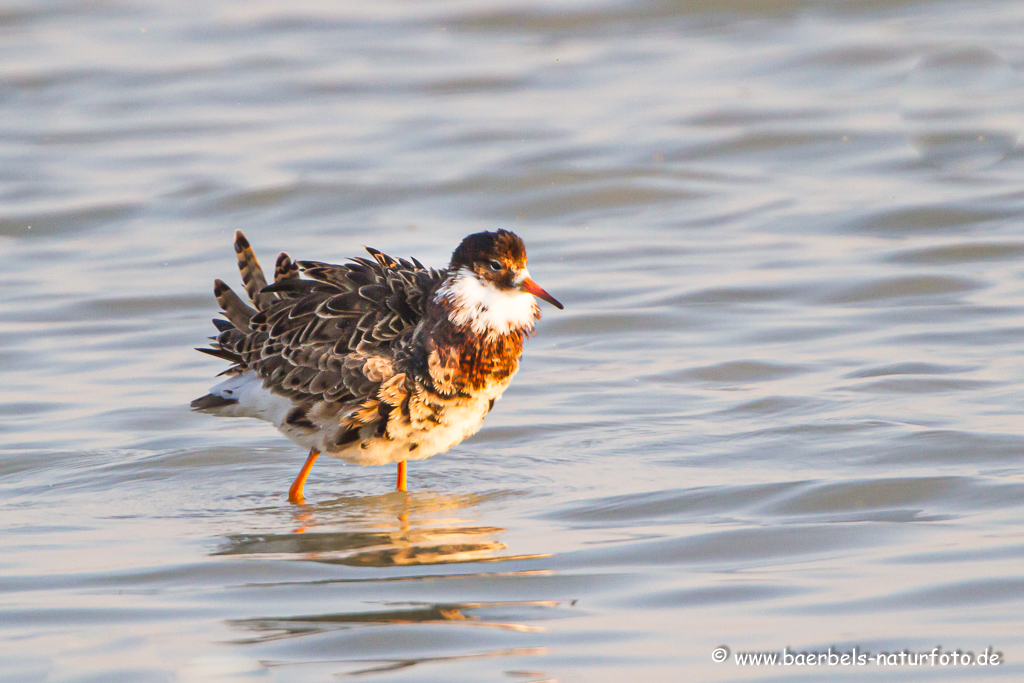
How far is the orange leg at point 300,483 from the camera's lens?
8062mm

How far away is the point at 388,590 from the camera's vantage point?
623 centimetres

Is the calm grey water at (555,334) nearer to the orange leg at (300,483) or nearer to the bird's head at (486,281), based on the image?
the orange leg at (300,483)

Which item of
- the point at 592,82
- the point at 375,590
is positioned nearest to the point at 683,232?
the point at 592,82

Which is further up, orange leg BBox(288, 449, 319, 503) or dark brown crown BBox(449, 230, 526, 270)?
dark brown crown BBox(449, 230, 526, 270)

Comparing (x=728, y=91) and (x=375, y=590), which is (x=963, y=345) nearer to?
(x=375, y=590)

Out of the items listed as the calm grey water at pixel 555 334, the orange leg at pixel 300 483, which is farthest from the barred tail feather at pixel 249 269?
the orange leg at pixel 300 483

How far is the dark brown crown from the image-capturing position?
7699 millimetres

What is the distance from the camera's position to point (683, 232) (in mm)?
14234

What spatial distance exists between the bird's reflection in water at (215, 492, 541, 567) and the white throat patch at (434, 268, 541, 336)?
973mm

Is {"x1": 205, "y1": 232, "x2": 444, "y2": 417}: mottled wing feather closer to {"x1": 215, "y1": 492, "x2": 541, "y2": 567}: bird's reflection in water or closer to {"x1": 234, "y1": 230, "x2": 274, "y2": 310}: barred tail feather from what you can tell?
{"x1": 234, "y1": 230, "x2": 274, "y2": 310}: barred tail feather

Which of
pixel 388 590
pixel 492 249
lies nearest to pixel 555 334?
pixel 492 249

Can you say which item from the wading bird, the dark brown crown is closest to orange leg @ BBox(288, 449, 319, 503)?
the wading bird

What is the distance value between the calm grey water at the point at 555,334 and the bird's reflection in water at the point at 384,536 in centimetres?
4

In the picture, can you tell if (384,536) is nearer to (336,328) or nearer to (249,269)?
(336,328)
